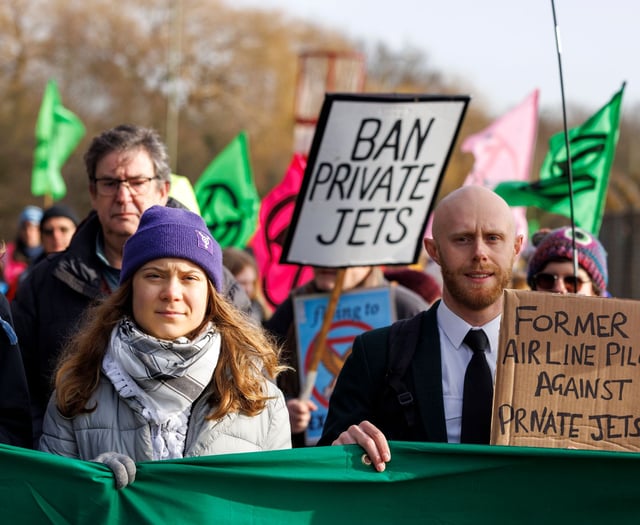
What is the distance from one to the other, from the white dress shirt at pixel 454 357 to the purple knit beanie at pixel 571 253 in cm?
162

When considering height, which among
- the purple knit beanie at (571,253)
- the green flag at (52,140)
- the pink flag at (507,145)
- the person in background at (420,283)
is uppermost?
the green flag at (52,140)

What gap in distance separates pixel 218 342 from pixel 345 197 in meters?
2.08

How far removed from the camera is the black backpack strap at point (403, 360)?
3.38m

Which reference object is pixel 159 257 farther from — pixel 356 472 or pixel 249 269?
pixel 249 269

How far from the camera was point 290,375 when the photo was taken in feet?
18.6

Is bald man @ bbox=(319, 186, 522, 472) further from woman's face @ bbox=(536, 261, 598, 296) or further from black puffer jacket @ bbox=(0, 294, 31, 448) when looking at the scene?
woman's face @ bbox=(536, 261, 598, 296)

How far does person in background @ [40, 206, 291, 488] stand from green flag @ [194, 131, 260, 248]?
5707 millimetres

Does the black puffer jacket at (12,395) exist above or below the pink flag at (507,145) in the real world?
below

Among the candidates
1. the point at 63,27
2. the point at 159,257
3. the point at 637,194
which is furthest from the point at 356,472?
the point at 63,27

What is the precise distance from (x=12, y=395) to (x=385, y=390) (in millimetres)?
1074

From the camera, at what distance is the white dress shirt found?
11.1 ft

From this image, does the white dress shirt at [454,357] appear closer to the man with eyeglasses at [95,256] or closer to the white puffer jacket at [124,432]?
the white puffer jacket at [124,432]

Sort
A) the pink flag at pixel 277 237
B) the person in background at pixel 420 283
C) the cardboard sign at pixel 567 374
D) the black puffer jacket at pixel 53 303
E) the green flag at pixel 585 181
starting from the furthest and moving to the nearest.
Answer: the pink flag at pixel 277 237, the green flag at pixel 585 181, the person in background at pixel 420 283, the black puffer jacket at pixel 53 303, the cardboard sign at pixel 567 374

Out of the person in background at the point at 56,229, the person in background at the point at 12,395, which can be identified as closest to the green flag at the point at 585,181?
the person in background at the point at 56,229
